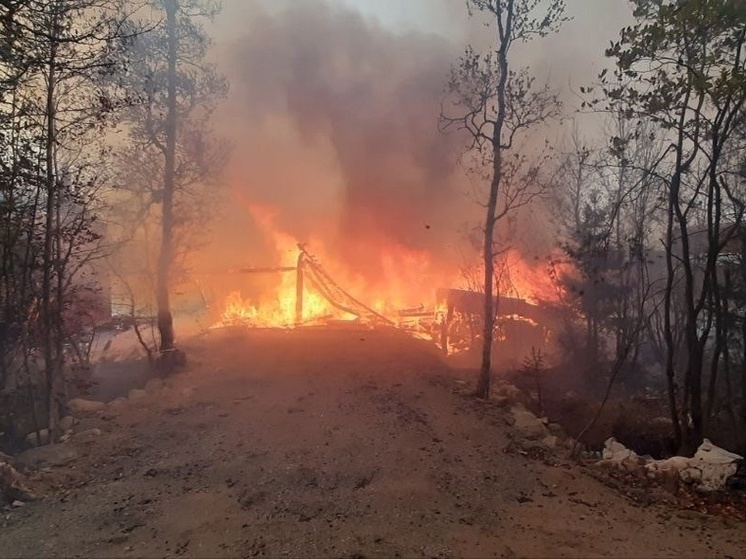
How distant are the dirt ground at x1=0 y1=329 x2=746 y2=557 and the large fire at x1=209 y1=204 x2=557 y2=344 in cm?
859

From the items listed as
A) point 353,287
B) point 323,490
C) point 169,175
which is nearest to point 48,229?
point 169,175

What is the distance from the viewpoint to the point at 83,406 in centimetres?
1138

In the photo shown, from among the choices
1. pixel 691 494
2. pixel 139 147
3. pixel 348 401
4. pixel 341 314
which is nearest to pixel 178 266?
pixel 139 147

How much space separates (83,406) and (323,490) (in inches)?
264

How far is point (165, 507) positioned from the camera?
7.10m

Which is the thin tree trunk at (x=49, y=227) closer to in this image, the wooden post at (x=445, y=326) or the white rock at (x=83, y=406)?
the white rock at (x=83, y=406)

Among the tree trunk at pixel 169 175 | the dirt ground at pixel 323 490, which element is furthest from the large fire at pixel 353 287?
the dirt ground at pixel 323 490

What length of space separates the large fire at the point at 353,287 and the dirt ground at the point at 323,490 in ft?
28.2

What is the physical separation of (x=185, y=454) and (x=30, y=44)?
6650mm

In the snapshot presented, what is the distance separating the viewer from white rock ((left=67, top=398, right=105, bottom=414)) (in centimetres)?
1120

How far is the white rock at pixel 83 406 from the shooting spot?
1120cm

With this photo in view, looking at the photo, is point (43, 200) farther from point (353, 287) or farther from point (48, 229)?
point (353, 287)

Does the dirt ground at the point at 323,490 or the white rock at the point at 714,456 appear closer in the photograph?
the dirt ground at the point at 323,490

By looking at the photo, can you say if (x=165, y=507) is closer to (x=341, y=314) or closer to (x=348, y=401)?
(x=348, y=401)
